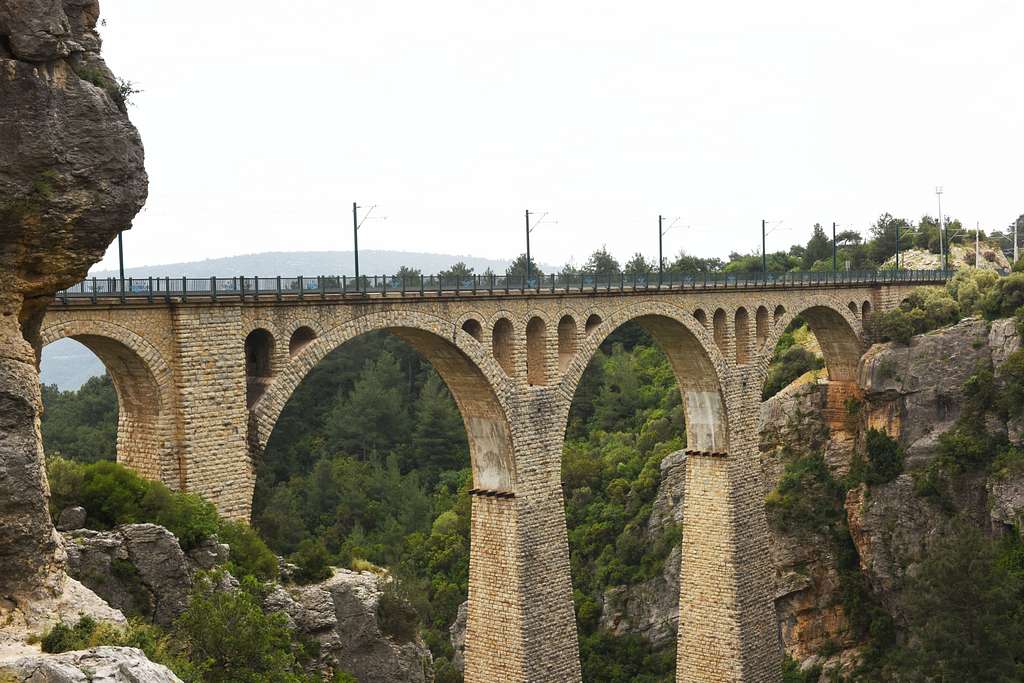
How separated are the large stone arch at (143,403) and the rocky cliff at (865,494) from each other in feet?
91.9

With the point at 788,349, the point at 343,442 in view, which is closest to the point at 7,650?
the point at 788,349

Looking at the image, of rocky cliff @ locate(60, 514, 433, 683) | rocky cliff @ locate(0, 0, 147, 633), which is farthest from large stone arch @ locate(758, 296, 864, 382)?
rocky cliff @ locate(0, 0, 147, 633)

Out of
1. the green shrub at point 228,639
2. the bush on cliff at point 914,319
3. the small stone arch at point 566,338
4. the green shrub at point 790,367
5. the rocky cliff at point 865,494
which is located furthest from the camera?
the green shrub at point 790,367

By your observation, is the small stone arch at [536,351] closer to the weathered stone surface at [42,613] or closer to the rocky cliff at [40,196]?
the weathered stone surface at [42,613]

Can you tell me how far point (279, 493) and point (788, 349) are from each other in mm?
27875

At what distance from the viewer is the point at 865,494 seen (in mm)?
43781

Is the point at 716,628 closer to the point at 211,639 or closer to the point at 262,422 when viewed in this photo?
the point at 262,422

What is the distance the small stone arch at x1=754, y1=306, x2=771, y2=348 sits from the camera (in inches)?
1656

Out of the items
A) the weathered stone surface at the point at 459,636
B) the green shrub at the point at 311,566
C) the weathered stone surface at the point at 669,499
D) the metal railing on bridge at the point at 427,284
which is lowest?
the weathered stone surface at the point at 459,636

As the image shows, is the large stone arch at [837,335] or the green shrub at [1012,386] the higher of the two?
the large stone arch at [837,335]

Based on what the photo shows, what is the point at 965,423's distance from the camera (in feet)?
137

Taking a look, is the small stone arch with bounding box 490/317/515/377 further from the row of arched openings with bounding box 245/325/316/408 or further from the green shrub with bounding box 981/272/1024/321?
the green shrub with bounding box 981/272/1024/321

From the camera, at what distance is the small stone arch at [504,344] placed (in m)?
31.5

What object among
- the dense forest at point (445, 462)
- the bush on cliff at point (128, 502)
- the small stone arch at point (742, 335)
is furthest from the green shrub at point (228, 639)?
the small stone arch at point (742, 335)
